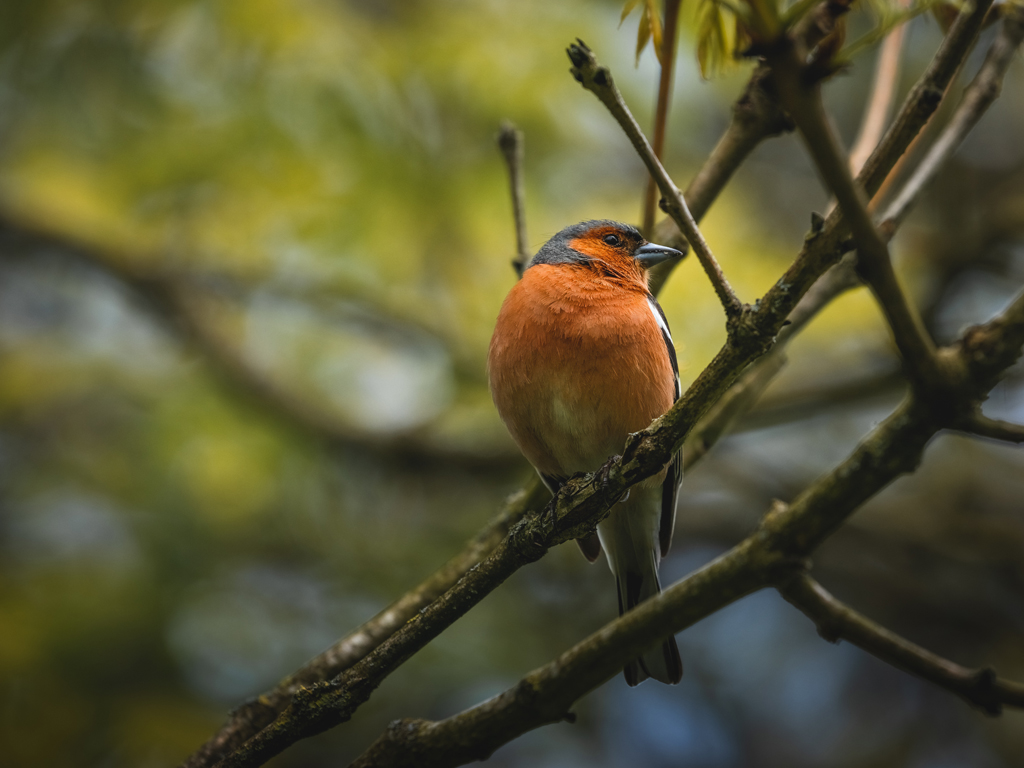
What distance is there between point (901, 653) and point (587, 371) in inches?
78.1

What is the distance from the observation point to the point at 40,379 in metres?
6.82

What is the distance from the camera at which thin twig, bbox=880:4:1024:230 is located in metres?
3.31

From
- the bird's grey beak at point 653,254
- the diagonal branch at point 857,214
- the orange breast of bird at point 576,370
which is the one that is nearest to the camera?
the diagonal branch at point 857,214

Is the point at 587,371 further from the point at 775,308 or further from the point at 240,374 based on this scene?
the point at 240,374

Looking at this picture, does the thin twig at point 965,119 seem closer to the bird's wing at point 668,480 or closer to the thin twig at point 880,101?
the thin twig at point 880,101

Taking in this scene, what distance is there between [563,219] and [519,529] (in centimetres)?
410

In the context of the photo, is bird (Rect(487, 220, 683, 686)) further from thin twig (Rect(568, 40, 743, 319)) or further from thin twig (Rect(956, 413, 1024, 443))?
thin twig (Rect(956, 413, 1024, 443))

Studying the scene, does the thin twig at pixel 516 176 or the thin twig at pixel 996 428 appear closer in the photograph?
the thin twig at pixel 996 428

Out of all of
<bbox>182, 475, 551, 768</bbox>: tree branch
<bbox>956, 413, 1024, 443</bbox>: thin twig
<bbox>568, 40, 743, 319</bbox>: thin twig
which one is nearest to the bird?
<bbox>182, 475, 551, 768</bbox>: tree branch

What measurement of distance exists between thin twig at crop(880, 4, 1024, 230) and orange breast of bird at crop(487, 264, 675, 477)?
3.95 feet

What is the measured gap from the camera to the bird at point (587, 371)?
3924 millimetres

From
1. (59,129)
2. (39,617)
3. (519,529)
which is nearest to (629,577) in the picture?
(519,529)

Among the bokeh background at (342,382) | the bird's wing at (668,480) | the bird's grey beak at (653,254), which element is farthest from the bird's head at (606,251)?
the bokeh background at (342,382)

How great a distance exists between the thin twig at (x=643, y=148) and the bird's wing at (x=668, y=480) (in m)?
1.72
